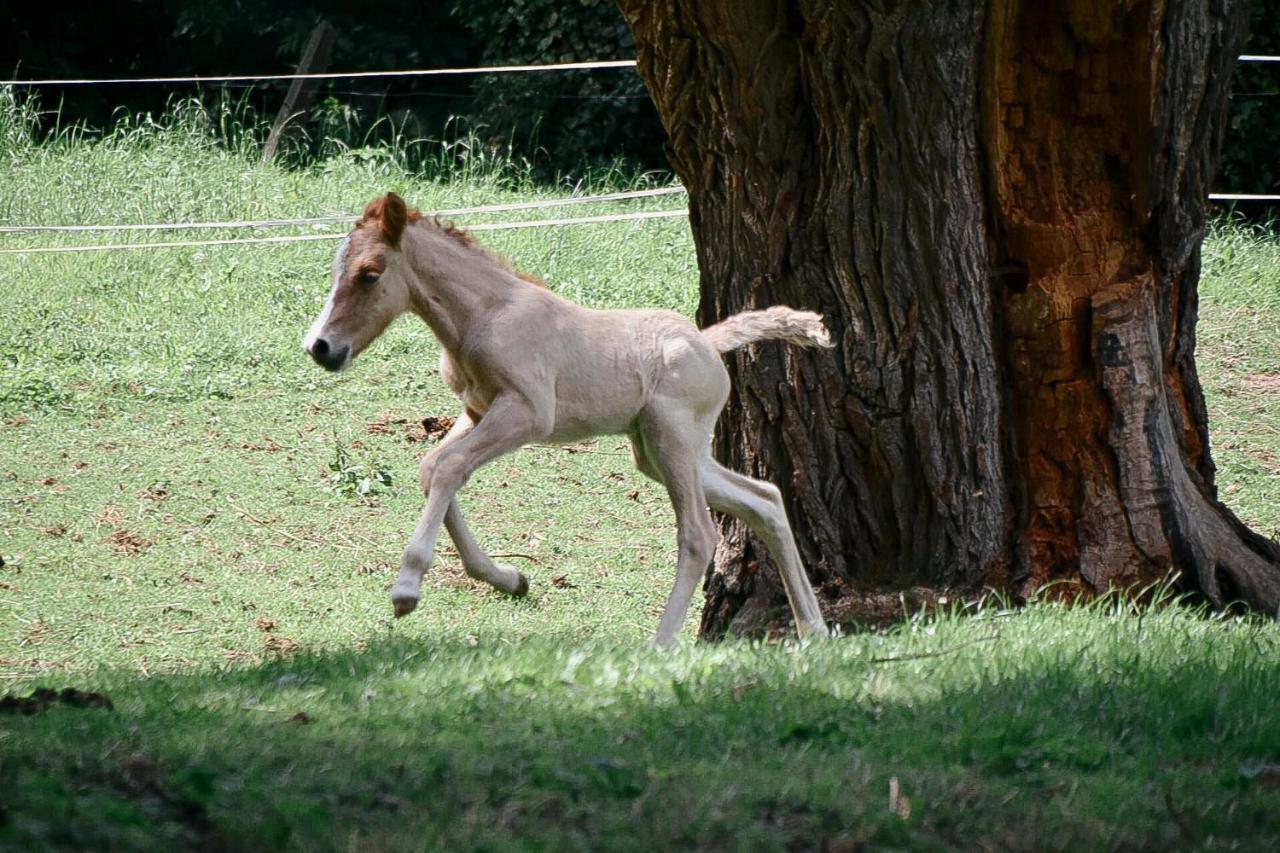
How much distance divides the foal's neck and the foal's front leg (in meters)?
0.36

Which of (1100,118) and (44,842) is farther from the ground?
(1100,118)

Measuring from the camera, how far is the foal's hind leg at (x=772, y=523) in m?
6.28

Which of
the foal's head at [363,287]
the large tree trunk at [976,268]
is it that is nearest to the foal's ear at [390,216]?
the foal's head at [363,287]

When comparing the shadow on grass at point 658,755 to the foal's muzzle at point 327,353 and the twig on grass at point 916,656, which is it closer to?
the twig on grass at point 916,656

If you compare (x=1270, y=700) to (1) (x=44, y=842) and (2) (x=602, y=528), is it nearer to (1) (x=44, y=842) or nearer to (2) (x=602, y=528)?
(1) (x=44, y=842)

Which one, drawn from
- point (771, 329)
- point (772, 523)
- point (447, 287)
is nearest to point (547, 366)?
Answer: point (447, 287)

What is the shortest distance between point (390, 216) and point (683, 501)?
1.59 m

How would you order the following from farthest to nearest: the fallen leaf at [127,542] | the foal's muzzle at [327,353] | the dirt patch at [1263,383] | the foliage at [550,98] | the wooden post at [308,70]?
1. the foliage at [550,98]
2. the wooden post at [308,70]
3. the dirt patch at [1263,383]
4. the fallen leaf at [127,542]
5. the foal's muzzle at [327,353]

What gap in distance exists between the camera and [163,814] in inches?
144

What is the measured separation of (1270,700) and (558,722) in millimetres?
2216

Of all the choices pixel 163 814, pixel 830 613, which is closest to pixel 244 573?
pixel 830 613

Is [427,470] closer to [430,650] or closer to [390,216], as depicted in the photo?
[430,650]

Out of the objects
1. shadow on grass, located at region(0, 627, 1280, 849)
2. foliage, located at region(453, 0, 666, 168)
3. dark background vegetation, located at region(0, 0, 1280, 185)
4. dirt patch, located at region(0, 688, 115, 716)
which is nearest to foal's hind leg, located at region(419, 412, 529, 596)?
shadow on grass, located at region(0, 627, 1280, 849)

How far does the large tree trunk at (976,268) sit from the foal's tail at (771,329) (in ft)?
1.24
